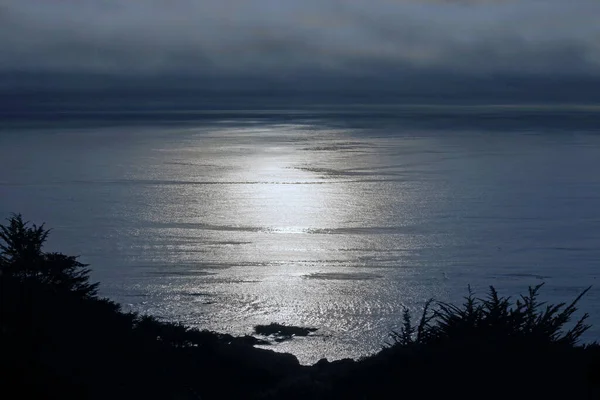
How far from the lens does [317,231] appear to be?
21391 millimetres

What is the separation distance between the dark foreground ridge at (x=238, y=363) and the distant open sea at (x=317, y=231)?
5092mm

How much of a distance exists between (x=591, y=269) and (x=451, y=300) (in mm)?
3766

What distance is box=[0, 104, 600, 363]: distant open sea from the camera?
49.2 ft

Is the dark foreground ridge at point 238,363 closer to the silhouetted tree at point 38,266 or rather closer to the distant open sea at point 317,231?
the silhouetted tree at point 38,266

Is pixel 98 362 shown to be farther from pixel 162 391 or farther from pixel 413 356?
pixel 413 356

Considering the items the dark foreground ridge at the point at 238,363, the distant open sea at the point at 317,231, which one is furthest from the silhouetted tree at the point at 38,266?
the distant open sea at the point at 317,231

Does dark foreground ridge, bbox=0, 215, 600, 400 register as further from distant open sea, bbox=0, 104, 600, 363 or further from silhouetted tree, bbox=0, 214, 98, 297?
distant open sea, bbox=0, 104, 600, 363

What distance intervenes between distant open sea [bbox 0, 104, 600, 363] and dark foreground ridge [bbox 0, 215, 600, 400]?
509cm

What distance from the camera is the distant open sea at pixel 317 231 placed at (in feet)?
49.2

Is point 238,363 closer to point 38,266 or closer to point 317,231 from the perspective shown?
point 38,266

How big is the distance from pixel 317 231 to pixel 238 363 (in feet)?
46.1

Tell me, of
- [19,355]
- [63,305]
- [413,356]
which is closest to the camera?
[19,355]

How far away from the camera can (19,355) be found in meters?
5.24

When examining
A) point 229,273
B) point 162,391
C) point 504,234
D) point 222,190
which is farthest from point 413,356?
point 222,190
